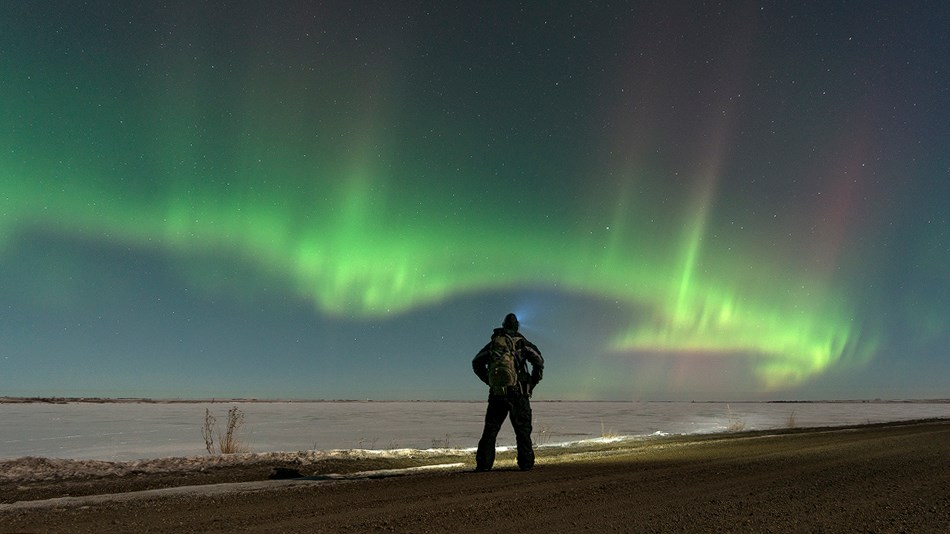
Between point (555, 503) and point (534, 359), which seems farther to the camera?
point (534, 359)

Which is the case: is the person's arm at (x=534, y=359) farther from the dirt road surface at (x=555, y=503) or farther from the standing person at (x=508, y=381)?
the dirt road surface at (x=555, y=503)

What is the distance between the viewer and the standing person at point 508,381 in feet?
32.1

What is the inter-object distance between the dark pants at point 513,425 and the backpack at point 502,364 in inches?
8.1

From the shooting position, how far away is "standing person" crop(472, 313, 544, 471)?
9797 millimetres

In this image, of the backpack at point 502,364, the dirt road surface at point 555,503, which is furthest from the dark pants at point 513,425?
the dirt road surface at point 555,503

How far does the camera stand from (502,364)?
33.2 feet

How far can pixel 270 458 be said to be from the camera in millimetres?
11844

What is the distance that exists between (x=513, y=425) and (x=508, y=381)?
2.35ft

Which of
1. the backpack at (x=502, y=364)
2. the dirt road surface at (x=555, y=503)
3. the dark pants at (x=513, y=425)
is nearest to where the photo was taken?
the dirt road surface at (x=555, y=503)

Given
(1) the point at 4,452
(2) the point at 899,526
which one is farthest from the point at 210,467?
(1) the point at 4,452

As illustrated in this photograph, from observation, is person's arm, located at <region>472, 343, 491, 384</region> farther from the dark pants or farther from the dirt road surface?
the dirt road surface

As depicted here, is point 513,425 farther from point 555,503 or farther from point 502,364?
point 555,503

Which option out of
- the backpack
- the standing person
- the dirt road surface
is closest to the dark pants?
the standing person

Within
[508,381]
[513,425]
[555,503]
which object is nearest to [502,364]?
[508,381]
